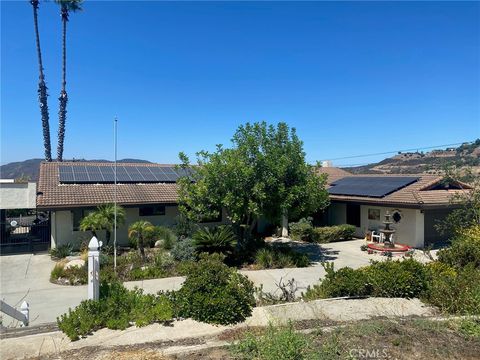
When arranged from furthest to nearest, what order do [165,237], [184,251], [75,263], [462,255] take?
[165,237]
[184,251]
[75,263]
[462,255]

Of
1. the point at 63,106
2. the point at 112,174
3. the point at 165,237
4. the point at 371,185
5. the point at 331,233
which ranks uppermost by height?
the point at 63,106

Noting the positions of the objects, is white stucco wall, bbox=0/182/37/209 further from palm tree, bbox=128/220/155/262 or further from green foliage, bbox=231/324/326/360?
green foliage, bbox=231/324/326/360

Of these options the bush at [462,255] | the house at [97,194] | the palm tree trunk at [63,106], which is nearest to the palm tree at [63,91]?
the palm tree trunk at [63,106]

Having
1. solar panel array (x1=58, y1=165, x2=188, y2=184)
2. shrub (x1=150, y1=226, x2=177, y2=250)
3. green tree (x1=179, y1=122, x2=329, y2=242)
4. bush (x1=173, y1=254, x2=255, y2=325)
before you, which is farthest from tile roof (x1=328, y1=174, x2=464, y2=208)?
bush (x1=173, y1=254, x2=255, y2=325)

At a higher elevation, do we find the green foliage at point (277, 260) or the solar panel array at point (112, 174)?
the solar panel array at point (112, 174)

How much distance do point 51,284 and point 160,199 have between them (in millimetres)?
7688

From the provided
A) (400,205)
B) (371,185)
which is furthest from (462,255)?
(371,185)

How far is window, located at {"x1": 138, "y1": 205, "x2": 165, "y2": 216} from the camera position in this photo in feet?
62.7

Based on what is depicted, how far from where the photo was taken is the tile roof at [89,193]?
54.9ft

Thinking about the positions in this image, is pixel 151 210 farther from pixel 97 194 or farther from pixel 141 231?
pixel 141 231

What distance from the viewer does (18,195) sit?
16938 millimetres

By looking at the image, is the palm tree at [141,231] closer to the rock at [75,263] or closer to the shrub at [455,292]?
the rock at [75,263]

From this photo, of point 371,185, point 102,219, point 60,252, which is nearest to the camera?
point 102,219

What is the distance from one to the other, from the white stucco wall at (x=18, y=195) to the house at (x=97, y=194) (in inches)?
16.3
